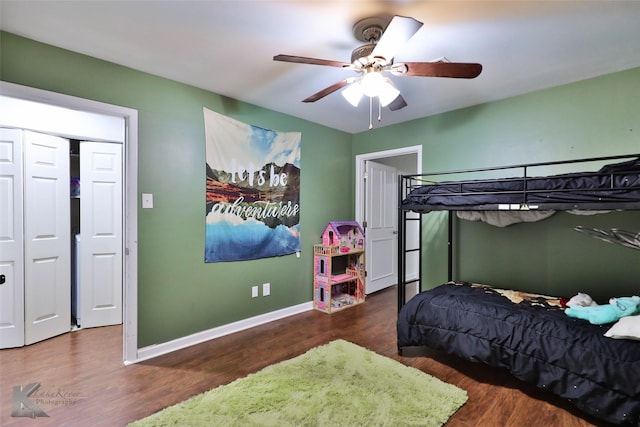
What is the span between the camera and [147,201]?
2.48 metres

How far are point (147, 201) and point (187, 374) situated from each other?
141 centimetres

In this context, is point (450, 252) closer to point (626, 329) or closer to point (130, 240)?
point (626, 329)

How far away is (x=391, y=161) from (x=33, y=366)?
4.98 meters

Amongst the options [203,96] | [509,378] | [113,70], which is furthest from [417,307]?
[113,70]

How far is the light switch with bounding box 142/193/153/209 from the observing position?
8.07 ft

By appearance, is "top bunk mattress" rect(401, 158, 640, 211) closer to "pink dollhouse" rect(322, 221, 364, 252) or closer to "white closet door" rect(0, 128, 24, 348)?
"pink dollhouse" rect(322, 221, 364, 252)

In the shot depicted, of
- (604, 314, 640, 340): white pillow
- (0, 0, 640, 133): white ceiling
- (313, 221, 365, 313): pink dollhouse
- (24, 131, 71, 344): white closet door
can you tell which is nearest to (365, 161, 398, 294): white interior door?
(313, 221, 365, 313): pink dollhouse

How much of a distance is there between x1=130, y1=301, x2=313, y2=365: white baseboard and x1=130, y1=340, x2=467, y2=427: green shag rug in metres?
0.82

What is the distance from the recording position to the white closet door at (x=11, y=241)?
2.58m

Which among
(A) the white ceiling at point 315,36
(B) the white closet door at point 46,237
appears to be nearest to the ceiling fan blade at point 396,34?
(A) the white ceiling at point 315,36

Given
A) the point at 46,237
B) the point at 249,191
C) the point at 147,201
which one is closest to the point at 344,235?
the point at 249,191

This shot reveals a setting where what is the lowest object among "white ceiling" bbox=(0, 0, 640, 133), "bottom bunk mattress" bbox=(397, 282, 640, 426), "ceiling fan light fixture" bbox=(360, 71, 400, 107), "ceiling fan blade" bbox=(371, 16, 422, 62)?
"bottom bunk mattress" bbox=(397, 282, 640, 426)

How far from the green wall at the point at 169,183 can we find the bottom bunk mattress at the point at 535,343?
5.73ft

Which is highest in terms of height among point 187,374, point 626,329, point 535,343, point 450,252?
point 450,252
